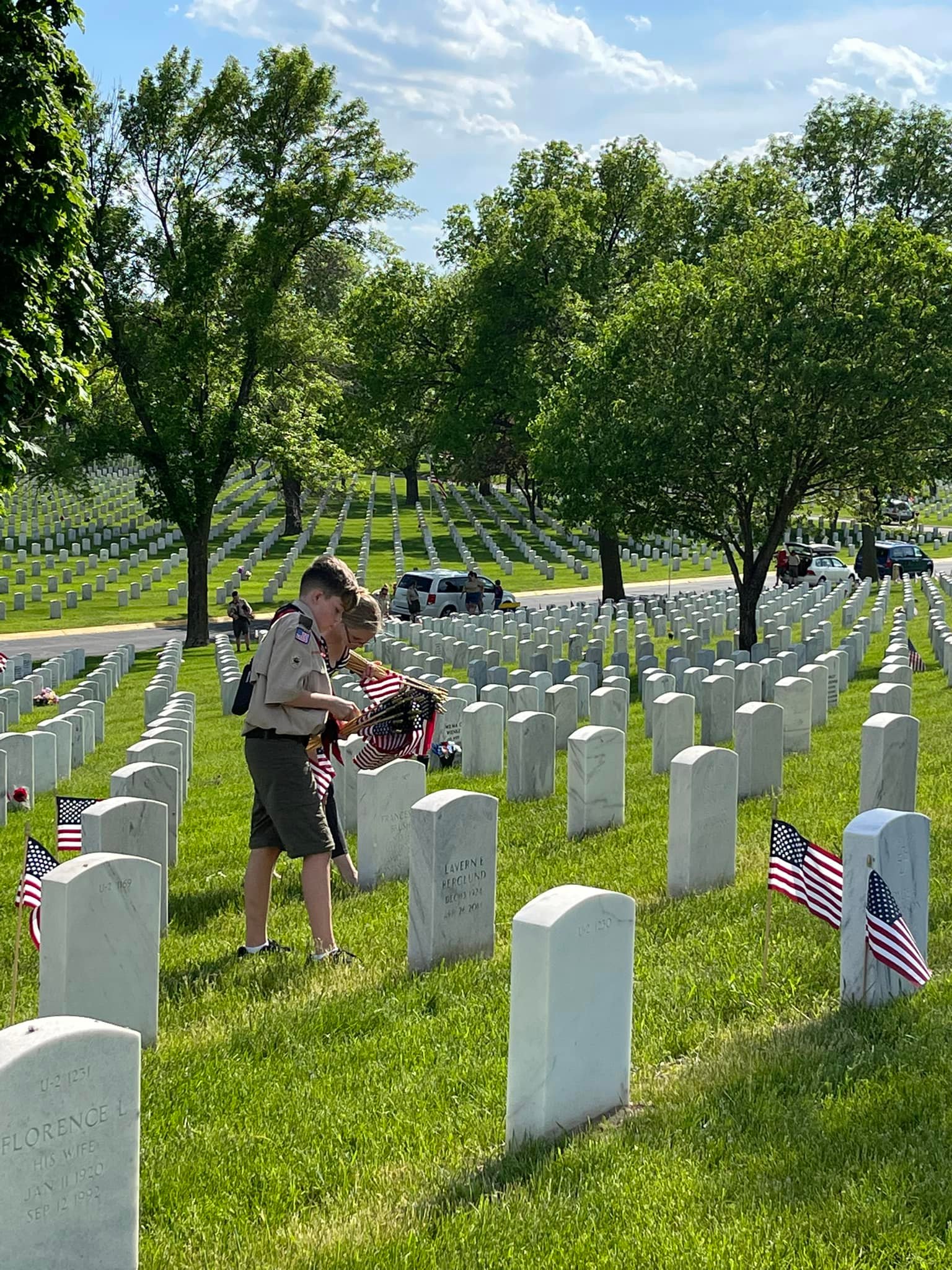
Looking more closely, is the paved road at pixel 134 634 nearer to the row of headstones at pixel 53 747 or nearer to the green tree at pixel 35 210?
the row of headstones at pixel 53 747

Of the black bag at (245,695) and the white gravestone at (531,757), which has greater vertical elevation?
the black bag at (245,695)

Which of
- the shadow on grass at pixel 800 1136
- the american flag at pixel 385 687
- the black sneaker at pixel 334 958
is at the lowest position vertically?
the black sneaker at pixel 334 958

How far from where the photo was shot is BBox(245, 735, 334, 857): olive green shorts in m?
6.57

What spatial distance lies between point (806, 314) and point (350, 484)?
1801 cm

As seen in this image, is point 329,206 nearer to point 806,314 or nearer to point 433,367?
point 433,367

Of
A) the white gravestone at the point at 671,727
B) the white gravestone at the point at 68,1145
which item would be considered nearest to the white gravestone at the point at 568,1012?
the white gravestone at the point at 68,1145

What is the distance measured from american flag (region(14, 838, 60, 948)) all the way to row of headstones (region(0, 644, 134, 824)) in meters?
5.63

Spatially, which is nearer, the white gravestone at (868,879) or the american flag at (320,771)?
the white gravestone at (868,879)

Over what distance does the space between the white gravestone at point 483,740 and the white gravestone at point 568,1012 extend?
727 centimetres

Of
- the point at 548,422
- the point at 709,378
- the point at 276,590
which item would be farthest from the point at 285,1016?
the point at 276,590

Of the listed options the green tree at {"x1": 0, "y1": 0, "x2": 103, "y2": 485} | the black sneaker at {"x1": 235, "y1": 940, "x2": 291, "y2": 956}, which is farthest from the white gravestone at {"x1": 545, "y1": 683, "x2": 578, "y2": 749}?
the black sneaker at {"x1": 235, "y1": 940, "x2": 291, "y2": 956}

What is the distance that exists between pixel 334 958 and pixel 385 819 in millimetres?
1753

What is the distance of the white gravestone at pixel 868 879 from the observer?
566 centimetres

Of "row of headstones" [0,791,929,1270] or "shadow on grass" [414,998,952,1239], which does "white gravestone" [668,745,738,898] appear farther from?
"shadow on grass" [414,998,952,1239]
